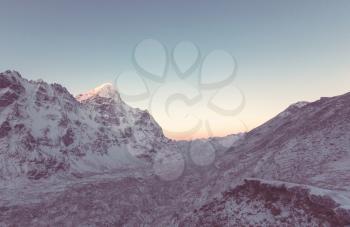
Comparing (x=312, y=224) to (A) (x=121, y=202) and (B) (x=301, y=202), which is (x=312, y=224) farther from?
(A) (x=121, y=202)

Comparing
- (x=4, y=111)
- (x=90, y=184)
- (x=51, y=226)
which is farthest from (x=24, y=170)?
Result: (x=51, y=226)

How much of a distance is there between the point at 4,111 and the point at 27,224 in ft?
395

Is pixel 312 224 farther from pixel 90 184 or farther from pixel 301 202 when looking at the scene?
pixel 90 184

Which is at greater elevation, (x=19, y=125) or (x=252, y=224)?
(x=19, y=125)

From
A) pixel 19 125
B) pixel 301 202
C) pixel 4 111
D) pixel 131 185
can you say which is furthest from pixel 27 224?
pixel 4 111

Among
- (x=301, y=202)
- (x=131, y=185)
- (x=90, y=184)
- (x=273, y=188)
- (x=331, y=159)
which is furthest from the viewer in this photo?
(x=131, y=185)

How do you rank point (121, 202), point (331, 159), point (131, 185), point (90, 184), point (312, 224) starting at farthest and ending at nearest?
point (131, 185)
point (90, 184)
point (121, 202)
point (331, 159)
point (312, 224)

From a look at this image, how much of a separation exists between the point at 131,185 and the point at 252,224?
463 ft

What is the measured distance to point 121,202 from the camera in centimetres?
12062

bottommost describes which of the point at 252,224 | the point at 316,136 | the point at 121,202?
the point at 121,202

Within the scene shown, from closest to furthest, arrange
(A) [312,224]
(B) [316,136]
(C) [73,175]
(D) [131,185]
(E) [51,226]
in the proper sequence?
(A) [312,224], (B) [316,136], (E) [51,226], (D) [131,185], (C) [73,175]

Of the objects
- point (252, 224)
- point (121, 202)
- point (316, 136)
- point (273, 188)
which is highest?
point (316, 136)

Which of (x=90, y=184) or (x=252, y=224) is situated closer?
(x=252, y=224)

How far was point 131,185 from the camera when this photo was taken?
519ft
